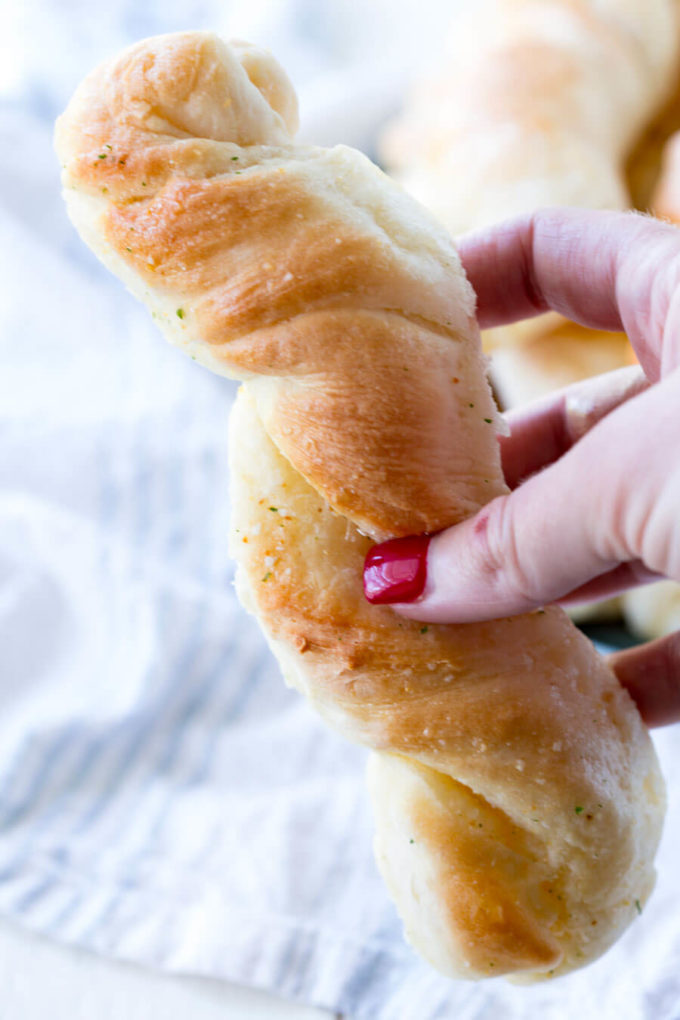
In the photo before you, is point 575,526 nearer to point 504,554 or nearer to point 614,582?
point 504,554

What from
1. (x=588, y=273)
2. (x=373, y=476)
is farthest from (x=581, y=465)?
(x=588, y=273)

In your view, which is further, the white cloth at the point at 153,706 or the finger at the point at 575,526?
the white cloth at the point at 153,706

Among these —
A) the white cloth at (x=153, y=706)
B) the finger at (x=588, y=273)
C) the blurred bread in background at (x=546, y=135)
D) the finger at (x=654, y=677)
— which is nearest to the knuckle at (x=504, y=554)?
the finger at (x=588, y=273)

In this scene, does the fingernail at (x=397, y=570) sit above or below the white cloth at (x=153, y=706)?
above

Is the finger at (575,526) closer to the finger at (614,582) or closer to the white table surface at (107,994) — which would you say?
the finger at (614,582)

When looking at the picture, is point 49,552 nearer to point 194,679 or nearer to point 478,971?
point 194,679

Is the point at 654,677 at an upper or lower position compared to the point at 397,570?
lower

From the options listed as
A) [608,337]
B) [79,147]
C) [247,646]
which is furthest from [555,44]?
[79,147]

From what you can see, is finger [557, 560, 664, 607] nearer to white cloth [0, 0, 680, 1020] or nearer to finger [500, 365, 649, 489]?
finger [500, 365, 649, 489]
